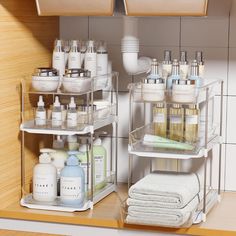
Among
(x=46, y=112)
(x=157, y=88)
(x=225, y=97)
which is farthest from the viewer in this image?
(x=225, y=97)

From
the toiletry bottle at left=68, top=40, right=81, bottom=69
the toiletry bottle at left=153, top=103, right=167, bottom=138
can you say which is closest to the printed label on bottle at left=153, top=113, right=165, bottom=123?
the toiletry bottle at left=153, top=103, right=167, bottom=138

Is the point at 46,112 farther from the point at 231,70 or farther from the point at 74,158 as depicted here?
the point at 231,70

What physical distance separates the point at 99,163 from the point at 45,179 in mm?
230

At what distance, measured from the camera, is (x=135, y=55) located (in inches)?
94.3

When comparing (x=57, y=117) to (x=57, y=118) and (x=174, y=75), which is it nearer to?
(x=57, y=118)

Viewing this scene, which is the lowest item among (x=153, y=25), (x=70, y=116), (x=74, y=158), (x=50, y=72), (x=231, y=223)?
(x=231, y=223)

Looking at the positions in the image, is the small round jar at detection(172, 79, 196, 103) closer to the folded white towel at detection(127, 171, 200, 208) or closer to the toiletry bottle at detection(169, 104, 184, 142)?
the toiletry bottle at detection(169, 104, 184, 142)

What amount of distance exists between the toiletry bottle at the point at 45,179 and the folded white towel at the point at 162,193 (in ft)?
1.03

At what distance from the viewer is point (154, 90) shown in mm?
2152

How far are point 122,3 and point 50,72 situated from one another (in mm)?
329

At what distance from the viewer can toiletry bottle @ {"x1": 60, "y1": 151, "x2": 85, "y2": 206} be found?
A: 223 centimetres

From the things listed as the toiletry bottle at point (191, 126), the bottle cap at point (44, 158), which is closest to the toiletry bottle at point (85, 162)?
the bottle cap at point (44, 158)

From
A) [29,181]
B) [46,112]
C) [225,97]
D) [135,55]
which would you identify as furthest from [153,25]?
[29,181]

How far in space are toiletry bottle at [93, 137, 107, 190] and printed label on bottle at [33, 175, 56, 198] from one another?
0.18 meters
